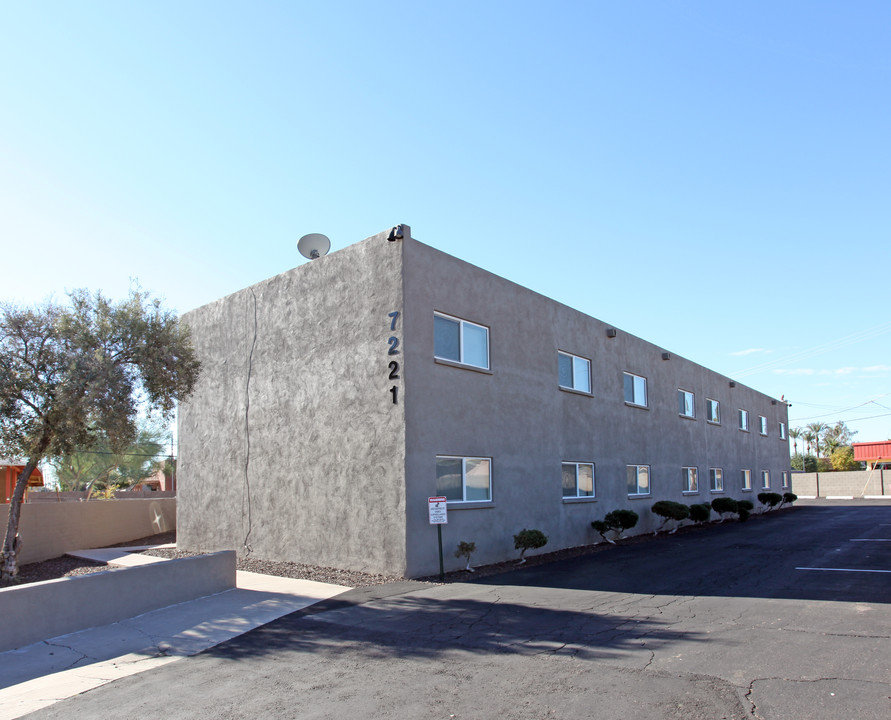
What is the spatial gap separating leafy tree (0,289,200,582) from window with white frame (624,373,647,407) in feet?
45.5

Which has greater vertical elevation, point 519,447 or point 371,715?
point 519,447

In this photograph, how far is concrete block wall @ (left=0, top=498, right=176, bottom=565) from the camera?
17719mm

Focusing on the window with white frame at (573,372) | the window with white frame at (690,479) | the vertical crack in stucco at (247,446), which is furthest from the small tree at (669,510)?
the vertical crack in stucco at (247,446)

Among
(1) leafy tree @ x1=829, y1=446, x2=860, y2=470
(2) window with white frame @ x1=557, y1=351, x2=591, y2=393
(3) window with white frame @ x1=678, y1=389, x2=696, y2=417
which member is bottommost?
(1) leafy tree @ x1=829, y1=446, x2=860, y2=470

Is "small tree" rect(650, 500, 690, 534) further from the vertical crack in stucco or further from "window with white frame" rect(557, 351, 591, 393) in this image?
the vertical crack in stucco

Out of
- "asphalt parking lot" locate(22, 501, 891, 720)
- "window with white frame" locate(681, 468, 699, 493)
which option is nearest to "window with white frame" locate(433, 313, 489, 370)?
"asphalt parking lot" locate(22, 501, 891, 720)

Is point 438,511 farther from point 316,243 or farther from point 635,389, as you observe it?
point 635,389

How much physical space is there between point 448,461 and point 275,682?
7199mm

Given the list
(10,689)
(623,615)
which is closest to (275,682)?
(10,689)

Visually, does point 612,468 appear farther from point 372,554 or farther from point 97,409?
point 97,409

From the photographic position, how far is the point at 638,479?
21125mm

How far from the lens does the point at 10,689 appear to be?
21.5ft

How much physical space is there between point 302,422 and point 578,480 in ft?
24.6

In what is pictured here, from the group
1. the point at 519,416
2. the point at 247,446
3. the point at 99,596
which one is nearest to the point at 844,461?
the point at 519,416
